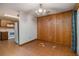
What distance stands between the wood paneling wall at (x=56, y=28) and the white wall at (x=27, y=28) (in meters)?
0.12

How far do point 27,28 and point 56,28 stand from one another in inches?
25.5

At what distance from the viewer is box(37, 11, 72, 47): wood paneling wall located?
1518mm

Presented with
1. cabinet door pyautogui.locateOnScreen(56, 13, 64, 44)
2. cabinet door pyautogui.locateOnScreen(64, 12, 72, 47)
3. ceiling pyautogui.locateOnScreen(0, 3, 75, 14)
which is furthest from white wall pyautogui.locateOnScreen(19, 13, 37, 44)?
cabinet door pyautogui.locateOnScreen(64, 12, 72, 47)

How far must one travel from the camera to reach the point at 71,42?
155 cm

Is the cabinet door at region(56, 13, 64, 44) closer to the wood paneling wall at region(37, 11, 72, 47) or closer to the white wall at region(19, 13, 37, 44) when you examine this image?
the wood paneling wall at region(37, 11, 72, 47)

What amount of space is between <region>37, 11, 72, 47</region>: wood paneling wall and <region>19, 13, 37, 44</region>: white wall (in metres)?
0.12

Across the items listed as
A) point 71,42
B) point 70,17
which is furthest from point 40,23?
point 71,42

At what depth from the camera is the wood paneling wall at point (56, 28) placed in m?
1.52

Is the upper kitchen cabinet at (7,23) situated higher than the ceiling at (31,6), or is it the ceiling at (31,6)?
the ceiling at (31,6)

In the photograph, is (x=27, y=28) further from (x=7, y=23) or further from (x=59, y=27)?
(x=59, y=27)

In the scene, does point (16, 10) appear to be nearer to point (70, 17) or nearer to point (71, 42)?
point (70, 17)

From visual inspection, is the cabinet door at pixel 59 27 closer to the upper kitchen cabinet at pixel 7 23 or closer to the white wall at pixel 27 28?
the white wall at pixel 27 28

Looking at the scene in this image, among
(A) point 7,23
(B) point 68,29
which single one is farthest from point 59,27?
(A) point 7,23

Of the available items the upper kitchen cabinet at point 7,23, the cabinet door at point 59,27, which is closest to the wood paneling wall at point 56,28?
the cabinet door at point 59,27
